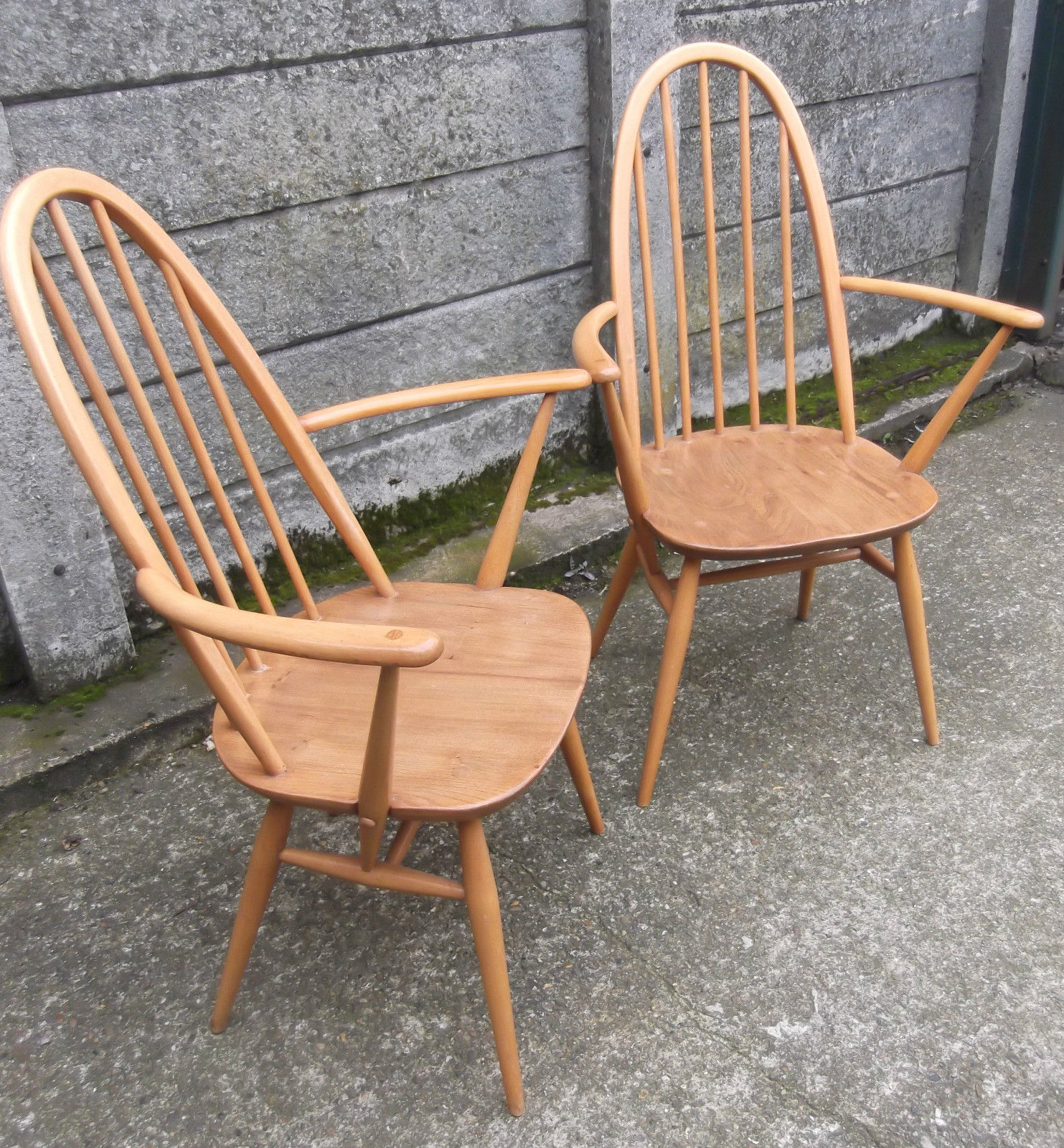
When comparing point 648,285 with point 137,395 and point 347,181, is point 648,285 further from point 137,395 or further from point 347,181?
point 137,395

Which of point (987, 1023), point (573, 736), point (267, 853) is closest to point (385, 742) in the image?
point (267, 853)

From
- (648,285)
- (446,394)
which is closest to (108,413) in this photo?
(446,394)

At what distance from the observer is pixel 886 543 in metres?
2.46

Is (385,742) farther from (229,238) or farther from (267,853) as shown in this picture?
(229,238)

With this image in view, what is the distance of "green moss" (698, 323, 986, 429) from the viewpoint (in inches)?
112

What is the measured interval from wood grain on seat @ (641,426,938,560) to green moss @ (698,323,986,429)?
2.87ft

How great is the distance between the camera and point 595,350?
1408 mm

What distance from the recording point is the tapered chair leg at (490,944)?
3.74 feet

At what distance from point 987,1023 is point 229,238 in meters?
1.72

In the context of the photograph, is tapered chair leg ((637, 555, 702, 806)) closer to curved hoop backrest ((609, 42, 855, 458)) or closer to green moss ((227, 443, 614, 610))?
curved hoop backrest ((609, 42, 855, 458))

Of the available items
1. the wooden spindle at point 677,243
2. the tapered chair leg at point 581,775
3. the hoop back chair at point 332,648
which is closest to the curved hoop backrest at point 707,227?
the wooden spindle at point 677,243

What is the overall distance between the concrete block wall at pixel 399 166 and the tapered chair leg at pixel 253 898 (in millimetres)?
784

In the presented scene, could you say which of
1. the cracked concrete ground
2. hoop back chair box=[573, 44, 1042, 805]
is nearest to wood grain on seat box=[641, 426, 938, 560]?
hoop back chair box=[573, 44, 1042, 805]

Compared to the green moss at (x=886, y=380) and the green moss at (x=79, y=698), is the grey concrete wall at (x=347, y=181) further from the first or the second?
the green moss at (x=886, y=380)
